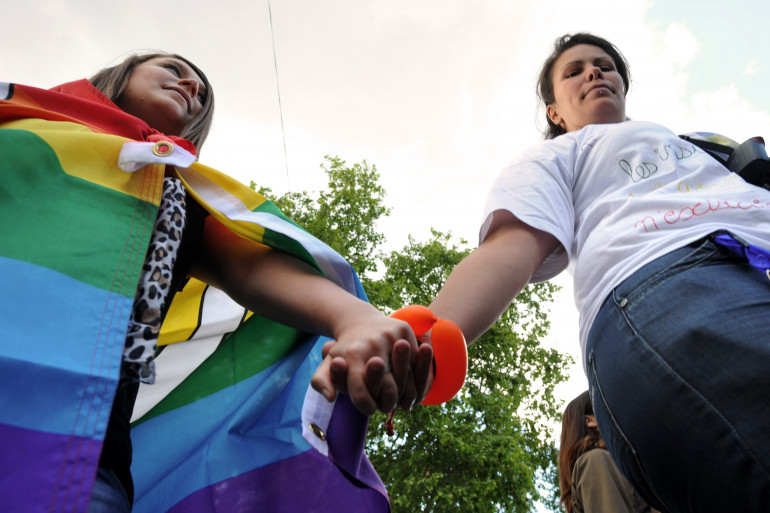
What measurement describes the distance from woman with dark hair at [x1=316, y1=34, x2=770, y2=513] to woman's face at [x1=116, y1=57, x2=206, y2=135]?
1038 mm

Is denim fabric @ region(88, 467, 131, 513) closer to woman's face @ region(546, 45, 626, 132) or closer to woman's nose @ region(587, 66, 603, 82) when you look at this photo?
woman's face @ region(546, 45, 626, 132)

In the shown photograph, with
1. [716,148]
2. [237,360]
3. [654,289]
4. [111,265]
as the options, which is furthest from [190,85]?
[716,148]

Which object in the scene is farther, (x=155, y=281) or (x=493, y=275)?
(x=493, y=275)

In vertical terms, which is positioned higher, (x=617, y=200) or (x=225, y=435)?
(x=617, y=200)

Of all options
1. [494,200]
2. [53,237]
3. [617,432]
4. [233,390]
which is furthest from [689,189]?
[53,237]

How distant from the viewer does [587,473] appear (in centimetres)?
315

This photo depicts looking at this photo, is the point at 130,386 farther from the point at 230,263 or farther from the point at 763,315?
the point at 763,315

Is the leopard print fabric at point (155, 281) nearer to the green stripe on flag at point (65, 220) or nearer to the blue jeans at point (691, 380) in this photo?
the green stripe on flag at point (65, 220)

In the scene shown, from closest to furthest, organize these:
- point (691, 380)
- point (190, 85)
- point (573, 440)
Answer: point (691, 380), point (190, 85), point (573, 440)

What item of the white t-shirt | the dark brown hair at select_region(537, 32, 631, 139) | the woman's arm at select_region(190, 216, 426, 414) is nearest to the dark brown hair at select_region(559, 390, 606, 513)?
the dark brown hair at select_region(537, 32, 631, 139)

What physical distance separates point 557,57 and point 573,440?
101 inches

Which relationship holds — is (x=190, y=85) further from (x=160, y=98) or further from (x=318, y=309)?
(x=318, y=309)

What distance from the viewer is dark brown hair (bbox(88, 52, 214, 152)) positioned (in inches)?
69.8

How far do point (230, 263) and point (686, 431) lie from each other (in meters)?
0.97
